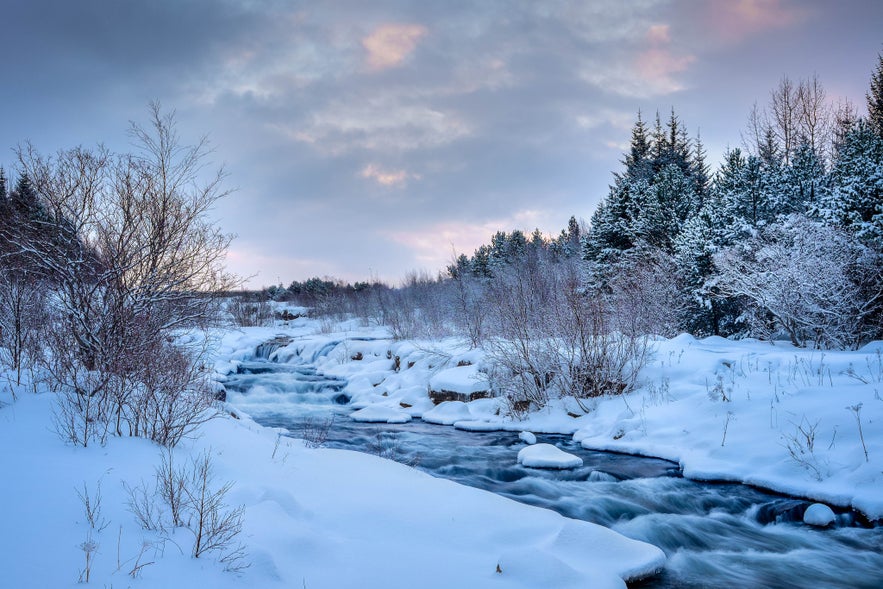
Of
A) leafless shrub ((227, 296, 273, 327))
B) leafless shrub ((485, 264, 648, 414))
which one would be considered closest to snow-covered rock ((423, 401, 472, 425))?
leafless shrub ((485, 264, 648, 414))

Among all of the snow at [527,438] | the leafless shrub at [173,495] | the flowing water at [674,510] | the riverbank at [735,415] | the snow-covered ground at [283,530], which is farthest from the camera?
the snow at [527,438]

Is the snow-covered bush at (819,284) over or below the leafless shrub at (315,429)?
over

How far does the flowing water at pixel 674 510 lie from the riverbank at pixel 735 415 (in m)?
0.37

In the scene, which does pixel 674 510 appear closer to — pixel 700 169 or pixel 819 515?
pixel 819 515

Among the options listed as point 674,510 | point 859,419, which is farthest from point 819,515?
point 859,419

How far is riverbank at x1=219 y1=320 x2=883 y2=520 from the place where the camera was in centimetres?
622

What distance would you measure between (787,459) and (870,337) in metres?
9.40

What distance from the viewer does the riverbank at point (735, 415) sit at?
622 cm

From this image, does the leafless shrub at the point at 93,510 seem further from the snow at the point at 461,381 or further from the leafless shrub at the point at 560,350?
the snow at the point at 461,381

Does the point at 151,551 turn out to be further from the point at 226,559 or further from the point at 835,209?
the point at 835,209

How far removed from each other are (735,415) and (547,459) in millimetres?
3361

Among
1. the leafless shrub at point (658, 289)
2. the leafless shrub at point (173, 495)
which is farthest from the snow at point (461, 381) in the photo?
the leafless shrub at point (173, 495)

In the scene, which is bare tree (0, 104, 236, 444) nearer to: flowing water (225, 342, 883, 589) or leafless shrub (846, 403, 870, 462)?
flowing water (225, 342, 883, 589)

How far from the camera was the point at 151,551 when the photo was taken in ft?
10.4
